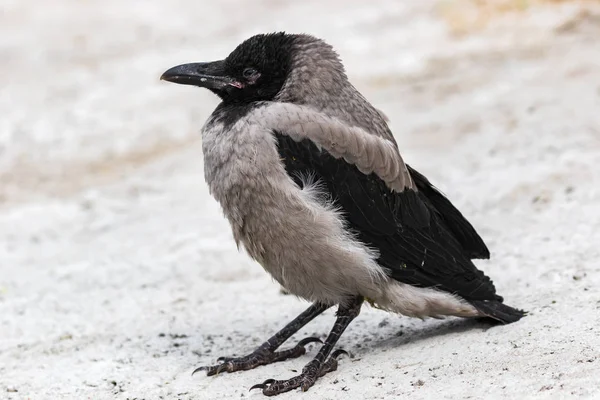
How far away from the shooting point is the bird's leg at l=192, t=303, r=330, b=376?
508cm

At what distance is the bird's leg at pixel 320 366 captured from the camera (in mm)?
4664

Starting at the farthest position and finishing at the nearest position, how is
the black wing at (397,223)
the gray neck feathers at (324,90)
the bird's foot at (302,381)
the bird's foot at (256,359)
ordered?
the bird's foot at (256,359), the gray neck feathers at (324,90), the black wing at (397,223), the bird's foot at (302,381)

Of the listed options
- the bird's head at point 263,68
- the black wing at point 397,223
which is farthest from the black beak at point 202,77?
the black wing at point 397,223

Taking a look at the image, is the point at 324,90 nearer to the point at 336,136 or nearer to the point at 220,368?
the point at 336,136

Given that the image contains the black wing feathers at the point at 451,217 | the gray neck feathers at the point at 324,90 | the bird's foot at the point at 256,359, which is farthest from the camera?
the black wing feathers at the point at 451,217

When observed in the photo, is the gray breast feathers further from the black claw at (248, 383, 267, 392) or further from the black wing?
the black claw at (248, 383, 267, 392)

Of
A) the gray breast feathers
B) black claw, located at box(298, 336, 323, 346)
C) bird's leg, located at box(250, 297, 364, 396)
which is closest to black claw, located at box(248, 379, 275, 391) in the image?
bird's leg, located at box(250, 297, 364, 396)

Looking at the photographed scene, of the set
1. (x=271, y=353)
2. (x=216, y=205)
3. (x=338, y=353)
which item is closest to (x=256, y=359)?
(x=271, y=353)

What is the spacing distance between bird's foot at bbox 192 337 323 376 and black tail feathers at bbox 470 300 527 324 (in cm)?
94

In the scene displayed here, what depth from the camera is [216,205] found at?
341 inches

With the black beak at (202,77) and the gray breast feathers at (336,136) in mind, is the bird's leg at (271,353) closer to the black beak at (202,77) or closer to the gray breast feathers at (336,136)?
the gray breast feathers at (336,136)

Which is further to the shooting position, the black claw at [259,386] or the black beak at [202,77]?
the black beak at [202,77]

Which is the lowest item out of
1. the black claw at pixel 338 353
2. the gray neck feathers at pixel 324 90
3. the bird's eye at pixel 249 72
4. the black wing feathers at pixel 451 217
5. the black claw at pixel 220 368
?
the black claw at pixel 338 353

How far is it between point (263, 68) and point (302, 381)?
168 cm
